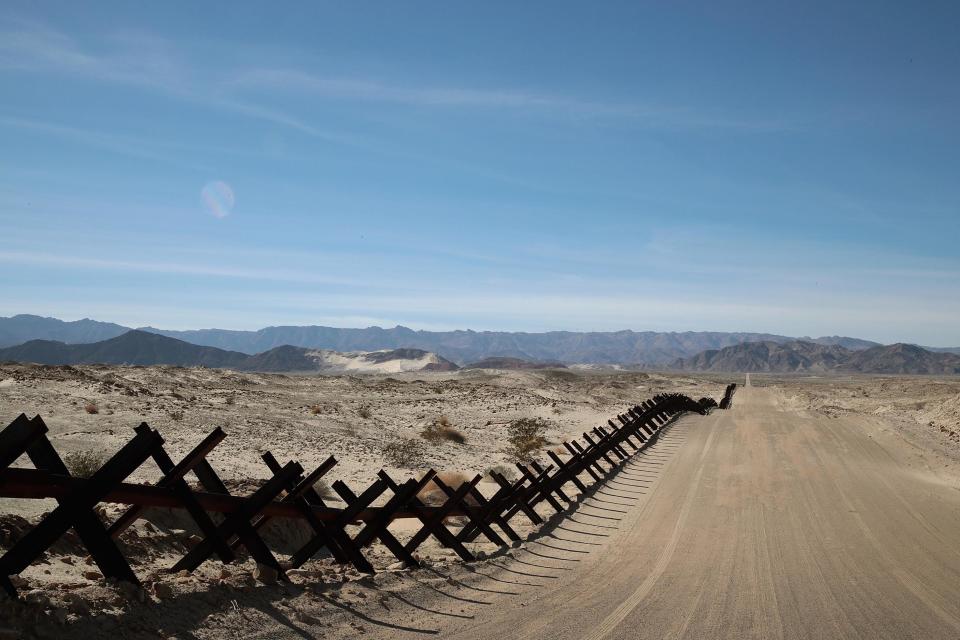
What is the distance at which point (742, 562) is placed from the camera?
28.4ft

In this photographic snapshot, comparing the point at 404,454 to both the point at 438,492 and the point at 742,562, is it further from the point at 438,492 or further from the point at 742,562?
the point at 742,562

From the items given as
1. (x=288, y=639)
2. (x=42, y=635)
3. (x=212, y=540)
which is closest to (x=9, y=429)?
(x=42, y=635)

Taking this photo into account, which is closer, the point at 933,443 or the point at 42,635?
the point at 42,635

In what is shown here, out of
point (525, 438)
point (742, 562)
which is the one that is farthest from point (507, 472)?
point (742, 562)

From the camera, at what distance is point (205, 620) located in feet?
16.1

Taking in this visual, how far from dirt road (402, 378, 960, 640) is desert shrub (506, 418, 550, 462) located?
528 centimetres

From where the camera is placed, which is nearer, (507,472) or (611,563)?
(611,563)

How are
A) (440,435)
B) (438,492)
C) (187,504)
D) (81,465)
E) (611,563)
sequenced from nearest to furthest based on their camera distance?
(187,504) < (611,563) < (81,465) < (438,492) < (440,435)

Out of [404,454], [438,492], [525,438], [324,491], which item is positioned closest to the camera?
[324,491]

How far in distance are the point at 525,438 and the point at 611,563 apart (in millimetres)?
15991

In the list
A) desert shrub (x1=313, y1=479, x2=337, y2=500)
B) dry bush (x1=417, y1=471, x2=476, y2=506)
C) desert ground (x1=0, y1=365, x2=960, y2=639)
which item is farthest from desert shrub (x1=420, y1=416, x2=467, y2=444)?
desert shrub (x1=313, y1=479, x2=337, y2=500)

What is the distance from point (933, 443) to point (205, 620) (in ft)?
88.2

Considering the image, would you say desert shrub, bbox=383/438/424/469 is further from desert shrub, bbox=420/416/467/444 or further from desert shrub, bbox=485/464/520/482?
desert shrub, bbox=485/464/520/482

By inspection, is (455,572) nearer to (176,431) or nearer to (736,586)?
(736,586)
